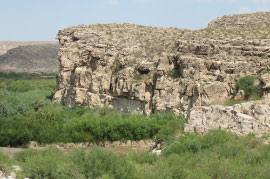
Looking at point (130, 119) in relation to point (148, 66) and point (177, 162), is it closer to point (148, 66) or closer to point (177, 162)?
point (148, 66)

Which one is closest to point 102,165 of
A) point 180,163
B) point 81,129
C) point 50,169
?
point 50,169

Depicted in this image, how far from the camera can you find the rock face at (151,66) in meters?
29.6

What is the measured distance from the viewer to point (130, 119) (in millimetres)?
30328

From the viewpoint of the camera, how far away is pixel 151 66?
33750 mm

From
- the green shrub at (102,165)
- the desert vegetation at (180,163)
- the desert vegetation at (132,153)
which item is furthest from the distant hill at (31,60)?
the green shrub at (102,165)

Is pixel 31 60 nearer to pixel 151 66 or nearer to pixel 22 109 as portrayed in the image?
pixel 22 109

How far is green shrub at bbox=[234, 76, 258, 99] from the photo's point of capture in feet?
88.6

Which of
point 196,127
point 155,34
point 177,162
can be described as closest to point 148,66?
point 155,34

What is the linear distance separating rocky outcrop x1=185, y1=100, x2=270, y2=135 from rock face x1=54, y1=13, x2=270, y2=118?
6322 mm

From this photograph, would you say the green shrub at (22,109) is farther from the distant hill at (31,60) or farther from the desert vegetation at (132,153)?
the distant hill at (31,60)

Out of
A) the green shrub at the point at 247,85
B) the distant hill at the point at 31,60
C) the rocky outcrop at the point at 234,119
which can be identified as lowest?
the distant hill at the point at 31,60

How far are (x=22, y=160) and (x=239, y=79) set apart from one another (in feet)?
55.0

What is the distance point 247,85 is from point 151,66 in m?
9.14

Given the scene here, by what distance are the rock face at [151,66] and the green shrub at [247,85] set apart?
27.2 inches
